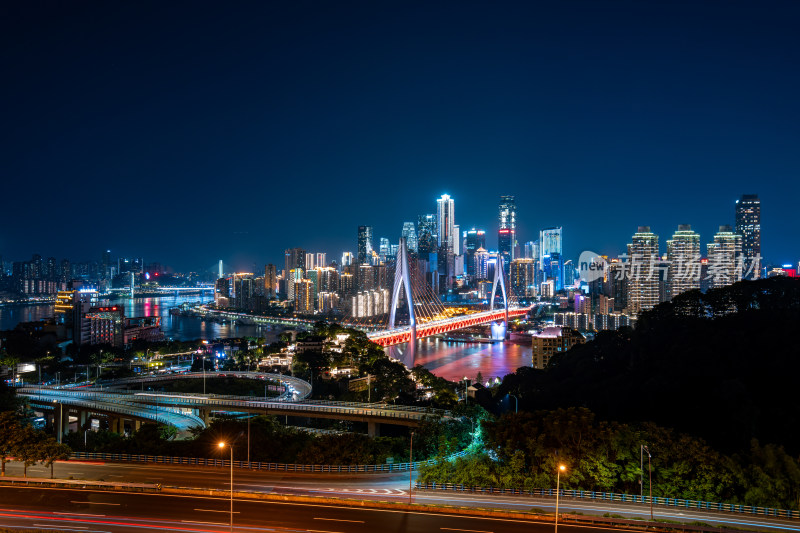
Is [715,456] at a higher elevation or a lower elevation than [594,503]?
higher

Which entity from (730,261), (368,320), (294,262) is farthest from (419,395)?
(294,262)

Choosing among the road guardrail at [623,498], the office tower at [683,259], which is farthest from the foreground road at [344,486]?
the office tower at [683,259]

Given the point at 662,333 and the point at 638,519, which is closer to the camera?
the point at 638,519

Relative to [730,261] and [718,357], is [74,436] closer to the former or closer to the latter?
[718,357]

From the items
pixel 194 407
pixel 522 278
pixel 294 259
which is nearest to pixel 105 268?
pixel 294 259

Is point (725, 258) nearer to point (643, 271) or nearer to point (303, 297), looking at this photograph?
point (643, 271)

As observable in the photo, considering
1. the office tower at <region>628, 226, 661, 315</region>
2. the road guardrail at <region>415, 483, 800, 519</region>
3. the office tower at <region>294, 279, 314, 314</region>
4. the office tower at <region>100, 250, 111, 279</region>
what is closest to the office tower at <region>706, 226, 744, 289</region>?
the office tower at <region>628, 226, 661, 315</region>

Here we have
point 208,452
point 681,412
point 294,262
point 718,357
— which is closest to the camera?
point 208,452
